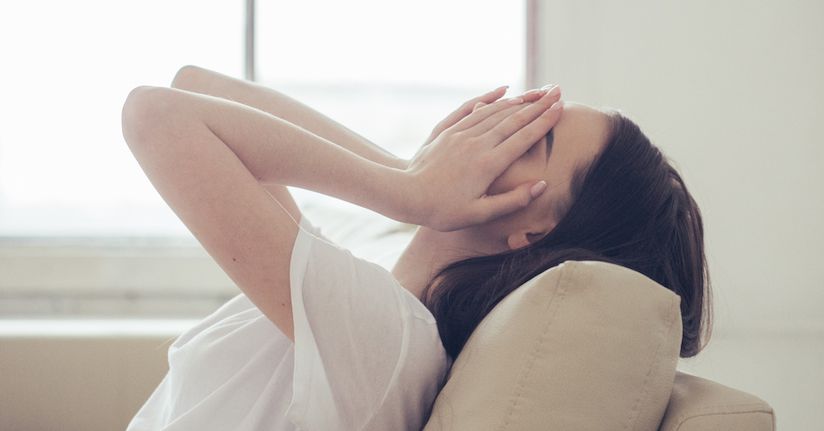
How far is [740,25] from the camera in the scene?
3.15 m

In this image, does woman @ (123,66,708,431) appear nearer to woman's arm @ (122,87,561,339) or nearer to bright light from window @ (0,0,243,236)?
woman's arm @ (122,87,561,339)

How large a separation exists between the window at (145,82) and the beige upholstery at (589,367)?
2351mm

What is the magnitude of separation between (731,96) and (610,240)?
7.91 ft

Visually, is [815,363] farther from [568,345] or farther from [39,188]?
[39,188]

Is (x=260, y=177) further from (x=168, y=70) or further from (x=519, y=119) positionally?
(x=168, y=70)

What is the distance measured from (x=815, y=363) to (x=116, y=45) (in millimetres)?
2585

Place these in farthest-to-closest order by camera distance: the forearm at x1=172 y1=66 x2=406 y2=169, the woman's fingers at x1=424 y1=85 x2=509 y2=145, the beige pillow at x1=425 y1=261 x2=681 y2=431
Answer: the forearm at x1=172 y1=66 x2=406 y2=169 → the woman's fingers at x1=424 y1=85 x2=509 y2=145 → the beige pillow at x1=425 y1=261 x2=681 y2=431

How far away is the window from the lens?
3090mm

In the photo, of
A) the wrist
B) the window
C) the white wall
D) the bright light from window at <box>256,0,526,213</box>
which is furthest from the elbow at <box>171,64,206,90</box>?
the white wall

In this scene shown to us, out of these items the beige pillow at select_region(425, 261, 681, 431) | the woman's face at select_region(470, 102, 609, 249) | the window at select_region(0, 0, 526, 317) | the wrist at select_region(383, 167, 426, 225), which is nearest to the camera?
the beige pillow at select_region(425, 261, 681, 431)

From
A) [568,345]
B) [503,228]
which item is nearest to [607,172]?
[503,228]

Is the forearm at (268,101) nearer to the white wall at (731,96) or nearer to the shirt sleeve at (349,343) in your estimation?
the shirt sleeve at (349,343)

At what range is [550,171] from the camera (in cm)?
102

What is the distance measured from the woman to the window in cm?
205
